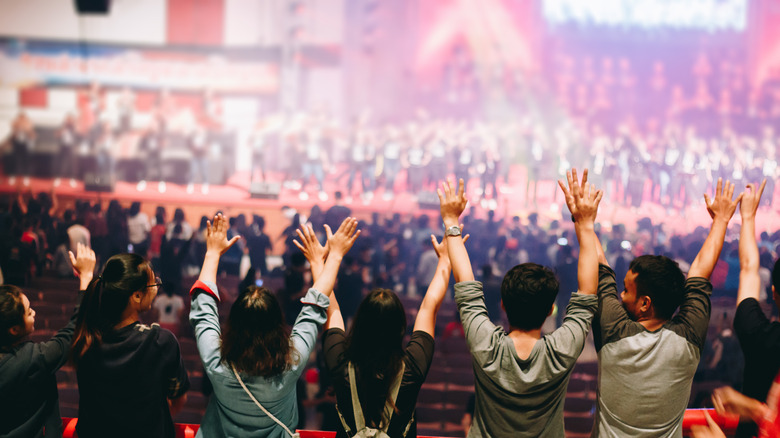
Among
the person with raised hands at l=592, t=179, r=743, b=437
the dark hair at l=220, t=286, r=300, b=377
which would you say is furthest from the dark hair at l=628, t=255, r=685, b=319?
the dark hair at l=220, t=286, r=300, b=377

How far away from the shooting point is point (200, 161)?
39.4ft

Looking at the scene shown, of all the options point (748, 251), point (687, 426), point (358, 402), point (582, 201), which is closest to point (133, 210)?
point (358, 402)

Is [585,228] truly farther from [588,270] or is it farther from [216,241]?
[216,241]

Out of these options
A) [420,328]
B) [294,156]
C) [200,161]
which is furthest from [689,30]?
[420,328]

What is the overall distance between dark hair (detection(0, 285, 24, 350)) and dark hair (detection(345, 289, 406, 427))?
0.92 metres

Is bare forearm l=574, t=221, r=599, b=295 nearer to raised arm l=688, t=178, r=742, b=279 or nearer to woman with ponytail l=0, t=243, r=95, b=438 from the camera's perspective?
raised arm l=688, t=178, r=742, b=279

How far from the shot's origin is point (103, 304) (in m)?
1.66

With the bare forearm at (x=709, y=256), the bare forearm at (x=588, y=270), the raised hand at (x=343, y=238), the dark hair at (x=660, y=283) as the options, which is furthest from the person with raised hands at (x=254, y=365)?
the bare forearm at (x=709, y=256)

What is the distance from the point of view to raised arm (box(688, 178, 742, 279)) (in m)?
1.73

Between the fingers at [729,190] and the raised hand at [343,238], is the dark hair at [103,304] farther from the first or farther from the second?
the fingers at [729,190]

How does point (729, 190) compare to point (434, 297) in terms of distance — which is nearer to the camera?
point (434, 297)

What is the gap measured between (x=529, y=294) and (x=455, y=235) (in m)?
0.30

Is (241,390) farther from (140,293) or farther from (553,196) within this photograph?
(553,196)

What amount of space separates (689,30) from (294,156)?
8083mm
